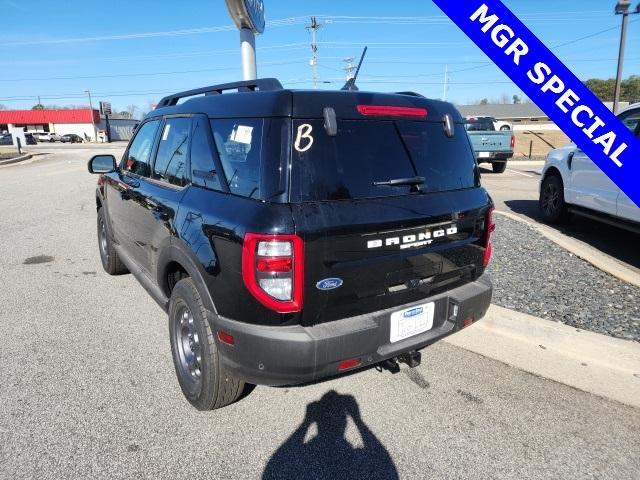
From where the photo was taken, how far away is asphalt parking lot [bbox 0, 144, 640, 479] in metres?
2.32

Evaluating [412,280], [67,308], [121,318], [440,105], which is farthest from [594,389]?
[67,308]

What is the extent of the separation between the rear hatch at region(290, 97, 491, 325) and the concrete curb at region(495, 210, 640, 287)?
280 centimetres

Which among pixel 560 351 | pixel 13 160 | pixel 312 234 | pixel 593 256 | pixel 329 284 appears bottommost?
pixel 560 351

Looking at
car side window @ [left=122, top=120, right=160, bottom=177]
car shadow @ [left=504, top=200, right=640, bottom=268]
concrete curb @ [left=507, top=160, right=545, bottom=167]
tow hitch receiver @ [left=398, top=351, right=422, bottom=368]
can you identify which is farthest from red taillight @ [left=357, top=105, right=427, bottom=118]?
concrete curb @ [left=507, top=160, right=545, bottom=167]

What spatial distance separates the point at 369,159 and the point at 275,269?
0.82 m

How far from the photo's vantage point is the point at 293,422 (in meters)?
2.68

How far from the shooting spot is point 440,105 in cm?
289

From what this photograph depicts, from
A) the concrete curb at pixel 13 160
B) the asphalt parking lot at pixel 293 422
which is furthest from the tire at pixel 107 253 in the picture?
the concrete curb at pixel 13 160

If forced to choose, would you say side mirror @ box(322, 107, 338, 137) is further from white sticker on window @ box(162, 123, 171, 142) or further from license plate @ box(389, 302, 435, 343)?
white sticker on window @ box(162, 123, 171, 142)

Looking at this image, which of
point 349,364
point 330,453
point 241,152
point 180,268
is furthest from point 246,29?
point 330,453

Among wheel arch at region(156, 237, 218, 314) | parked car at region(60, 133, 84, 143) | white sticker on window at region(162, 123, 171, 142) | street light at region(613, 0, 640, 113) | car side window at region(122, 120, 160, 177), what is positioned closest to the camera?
wheel arch at region(156, 237, 218, 314)

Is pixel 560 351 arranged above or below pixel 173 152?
below

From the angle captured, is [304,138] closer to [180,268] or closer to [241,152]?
[241,152]

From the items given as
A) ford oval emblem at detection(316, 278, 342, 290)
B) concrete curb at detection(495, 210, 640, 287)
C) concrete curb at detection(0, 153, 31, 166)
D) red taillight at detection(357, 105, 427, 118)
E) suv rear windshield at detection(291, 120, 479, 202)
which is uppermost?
red taillight at detection(357, 105, 427, 118)
